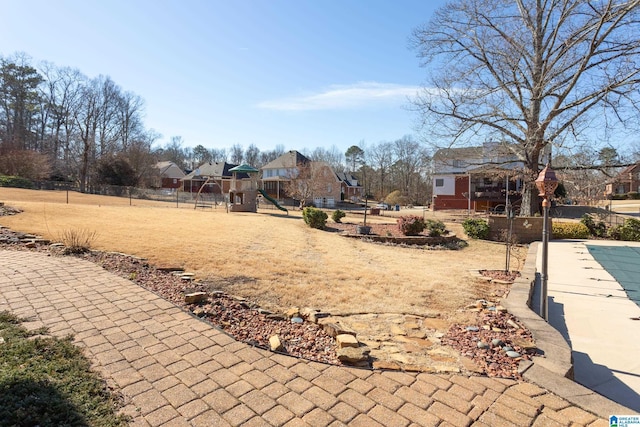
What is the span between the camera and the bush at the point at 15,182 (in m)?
28.0

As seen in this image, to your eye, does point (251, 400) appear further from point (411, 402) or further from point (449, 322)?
point (449, 322)

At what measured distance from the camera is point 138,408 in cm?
222

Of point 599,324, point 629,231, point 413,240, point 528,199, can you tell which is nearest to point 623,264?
point 599,324

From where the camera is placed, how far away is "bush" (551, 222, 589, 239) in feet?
47.5

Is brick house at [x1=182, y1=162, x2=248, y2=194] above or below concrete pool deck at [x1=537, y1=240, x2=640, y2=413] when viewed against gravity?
above

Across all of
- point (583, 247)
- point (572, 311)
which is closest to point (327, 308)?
point (572, 311)

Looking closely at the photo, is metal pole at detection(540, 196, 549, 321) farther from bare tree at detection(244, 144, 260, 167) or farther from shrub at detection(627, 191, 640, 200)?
bare tree at detection(244, 144, 260, 167)

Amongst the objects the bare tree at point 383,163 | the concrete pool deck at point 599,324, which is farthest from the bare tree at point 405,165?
the concrete pool deck at point 599,324

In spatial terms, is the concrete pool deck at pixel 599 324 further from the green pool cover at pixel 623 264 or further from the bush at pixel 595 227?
the bush at pixel 595 227

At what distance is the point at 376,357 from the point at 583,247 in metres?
12.7

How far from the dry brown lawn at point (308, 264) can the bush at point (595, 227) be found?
6.40 metres

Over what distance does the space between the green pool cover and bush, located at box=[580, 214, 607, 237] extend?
9.71 ft

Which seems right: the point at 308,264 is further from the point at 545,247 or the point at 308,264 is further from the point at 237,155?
the point at 237,155

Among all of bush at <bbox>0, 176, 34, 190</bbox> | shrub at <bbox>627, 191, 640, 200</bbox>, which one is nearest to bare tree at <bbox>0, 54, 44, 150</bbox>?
bush at <bbox>0, 176, 34, 190</bbox>
